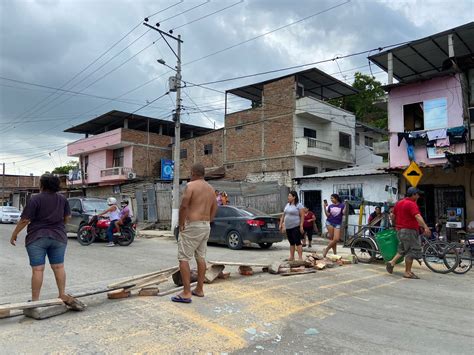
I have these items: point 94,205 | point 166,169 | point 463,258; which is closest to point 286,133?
point 166,169

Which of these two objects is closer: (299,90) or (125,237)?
(125,237)

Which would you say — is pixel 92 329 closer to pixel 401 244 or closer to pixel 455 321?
pixel 455 321

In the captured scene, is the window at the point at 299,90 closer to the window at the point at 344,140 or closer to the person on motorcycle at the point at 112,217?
the window at the point at 344,140

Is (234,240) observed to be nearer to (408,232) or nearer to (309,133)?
(408,232)

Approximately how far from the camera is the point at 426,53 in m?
17.4

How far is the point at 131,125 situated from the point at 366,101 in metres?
23.0

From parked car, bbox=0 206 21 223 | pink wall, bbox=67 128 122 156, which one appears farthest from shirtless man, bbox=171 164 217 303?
pink wall, bbox=67 128 122 156

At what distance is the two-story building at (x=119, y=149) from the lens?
36188 millimetres

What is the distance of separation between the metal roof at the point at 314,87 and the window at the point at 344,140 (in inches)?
132

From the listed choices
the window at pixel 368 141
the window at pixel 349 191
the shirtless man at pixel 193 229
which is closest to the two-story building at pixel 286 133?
the window at pixel 368 141

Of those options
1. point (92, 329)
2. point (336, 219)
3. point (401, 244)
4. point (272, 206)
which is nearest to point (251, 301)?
point (92, 329)

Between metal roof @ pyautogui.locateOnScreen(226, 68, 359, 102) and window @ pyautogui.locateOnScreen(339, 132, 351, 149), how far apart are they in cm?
335

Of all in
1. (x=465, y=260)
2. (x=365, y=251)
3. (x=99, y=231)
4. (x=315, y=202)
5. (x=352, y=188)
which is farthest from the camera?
(x=315, y=202)

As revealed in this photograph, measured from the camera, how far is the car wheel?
12734 millimetres
